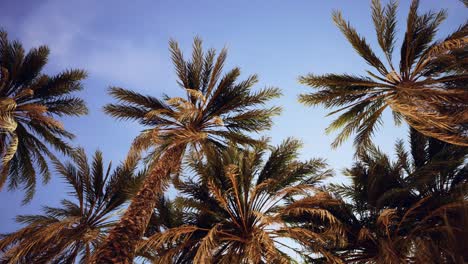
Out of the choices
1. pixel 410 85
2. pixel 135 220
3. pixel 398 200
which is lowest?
pixel 135 220

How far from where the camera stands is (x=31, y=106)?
10000 millimetres

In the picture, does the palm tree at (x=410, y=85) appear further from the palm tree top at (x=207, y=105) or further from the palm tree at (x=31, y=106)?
the palm tree at (x=31, y=106)

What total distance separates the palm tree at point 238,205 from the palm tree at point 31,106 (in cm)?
481

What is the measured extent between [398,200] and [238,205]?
4.26 m

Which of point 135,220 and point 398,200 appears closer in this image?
point 135,220

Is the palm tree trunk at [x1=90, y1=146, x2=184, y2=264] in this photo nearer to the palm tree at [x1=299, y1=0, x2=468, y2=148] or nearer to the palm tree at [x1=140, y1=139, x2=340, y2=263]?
the palm tree at [x1=140, y1=139, x2=340, y2=263]

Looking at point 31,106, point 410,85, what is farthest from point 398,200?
point 31,106

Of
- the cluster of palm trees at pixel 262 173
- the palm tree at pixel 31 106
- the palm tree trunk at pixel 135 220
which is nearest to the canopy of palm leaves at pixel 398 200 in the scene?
the cluster of palm trees at pixel 262 173

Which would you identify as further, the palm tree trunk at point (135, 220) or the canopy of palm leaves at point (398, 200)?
the canopy of palm leaves at point (398, 200)

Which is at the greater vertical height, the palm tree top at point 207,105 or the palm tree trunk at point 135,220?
the palm tree top at point 207,105

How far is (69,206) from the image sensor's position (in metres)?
10.7

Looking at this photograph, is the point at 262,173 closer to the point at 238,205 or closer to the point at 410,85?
the point at 238,205

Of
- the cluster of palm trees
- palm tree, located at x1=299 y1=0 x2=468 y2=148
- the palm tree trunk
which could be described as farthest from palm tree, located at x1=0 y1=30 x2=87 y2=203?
palm tree, located at x1=299 y1=0 x2=468 y2=148

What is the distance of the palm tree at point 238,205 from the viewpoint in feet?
26.5
